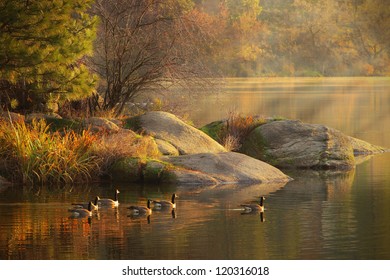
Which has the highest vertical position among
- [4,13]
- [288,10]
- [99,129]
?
[288,10]

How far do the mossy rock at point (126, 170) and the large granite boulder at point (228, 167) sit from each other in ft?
2.53

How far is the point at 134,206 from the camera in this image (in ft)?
70.3

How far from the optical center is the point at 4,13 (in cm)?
2609

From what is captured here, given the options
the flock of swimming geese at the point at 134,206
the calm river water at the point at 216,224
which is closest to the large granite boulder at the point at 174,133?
the calm river water at the point at 216,224

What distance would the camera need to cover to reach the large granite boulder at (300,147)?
30.8 meters

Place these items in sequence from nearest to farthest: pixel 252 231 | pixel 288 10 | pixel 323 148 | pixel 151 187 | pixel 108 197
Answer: pixel 252 231, pixel 108 197, pixel 151 187, pixel 323 148, pixel 288 10

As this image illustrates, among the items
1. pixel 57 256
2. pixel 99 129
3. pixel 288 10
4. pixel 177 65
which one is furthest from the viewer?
pixel 288 10

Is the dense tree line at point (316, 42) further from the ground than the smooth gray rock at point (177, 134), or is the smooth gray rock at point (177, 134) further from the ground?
the dense tree line at point (316, 42)

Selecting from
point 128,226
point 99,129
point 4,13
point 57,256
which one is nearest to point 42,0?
point 4,13

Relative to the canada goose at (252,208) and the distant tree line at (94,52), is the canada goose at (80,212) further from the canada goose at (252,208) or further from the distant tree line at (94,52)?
the distant tree line at (94,52)

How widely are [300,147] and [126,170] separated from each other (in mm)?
6234

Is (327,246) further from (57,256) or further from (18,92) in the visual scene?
(18,92)

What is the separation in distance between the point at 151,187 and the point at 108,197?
6.94ft

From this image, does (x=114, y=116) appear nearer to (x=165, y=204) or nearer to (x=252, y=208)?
(x=165, y=204)
